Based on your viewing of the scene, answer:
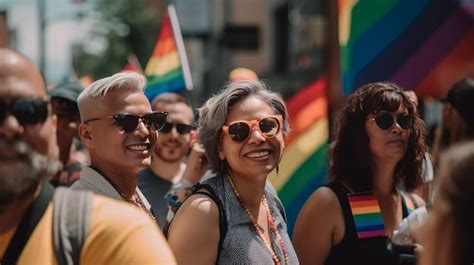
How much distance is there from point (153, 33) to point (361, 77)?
35.7 meters

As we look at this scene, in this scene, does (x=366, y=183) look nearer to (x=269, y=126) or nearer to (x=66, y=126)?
(x=269, y=126)

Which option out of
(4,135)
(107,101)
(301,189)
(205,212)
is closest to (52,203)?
(4,135)

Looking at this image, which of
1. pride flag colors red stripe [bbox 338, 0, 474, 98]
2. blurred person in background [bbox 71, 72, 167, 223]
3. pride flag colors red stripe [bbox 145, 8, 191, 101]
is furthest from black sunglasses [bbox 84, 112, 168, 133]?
pride flag colors red stripe [bbox 145, 8, 191, 101]

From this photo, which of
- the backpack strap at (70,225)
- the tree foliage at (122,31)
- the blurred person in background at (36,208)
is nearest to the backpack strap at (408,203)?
the blurred person in background at (36,208)

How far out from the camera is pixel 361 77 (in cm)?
557

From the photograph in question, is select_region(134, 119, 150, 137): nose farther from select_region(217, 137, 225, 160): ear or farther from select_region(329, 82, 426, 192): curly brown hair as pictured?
select_region(329, 82, 426, 192): curly brown hair

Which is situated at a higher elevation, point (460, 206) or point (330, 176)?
point (460, 206)

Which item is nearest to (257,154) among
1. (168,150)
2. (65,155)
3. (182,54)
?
(168,150)

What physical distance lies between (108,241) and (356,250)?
1.96m

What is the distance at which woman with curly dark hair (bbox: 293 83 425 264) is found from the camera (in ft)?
12.3

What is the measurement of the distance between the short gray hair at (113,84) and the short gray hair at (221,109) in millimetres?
354

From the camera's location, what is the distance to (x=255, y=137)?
138 inches

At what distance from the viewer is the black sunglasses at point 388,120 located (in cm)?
403

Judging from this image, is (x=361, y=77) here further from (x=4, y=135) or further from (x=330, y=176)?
(x=4, y=135)
